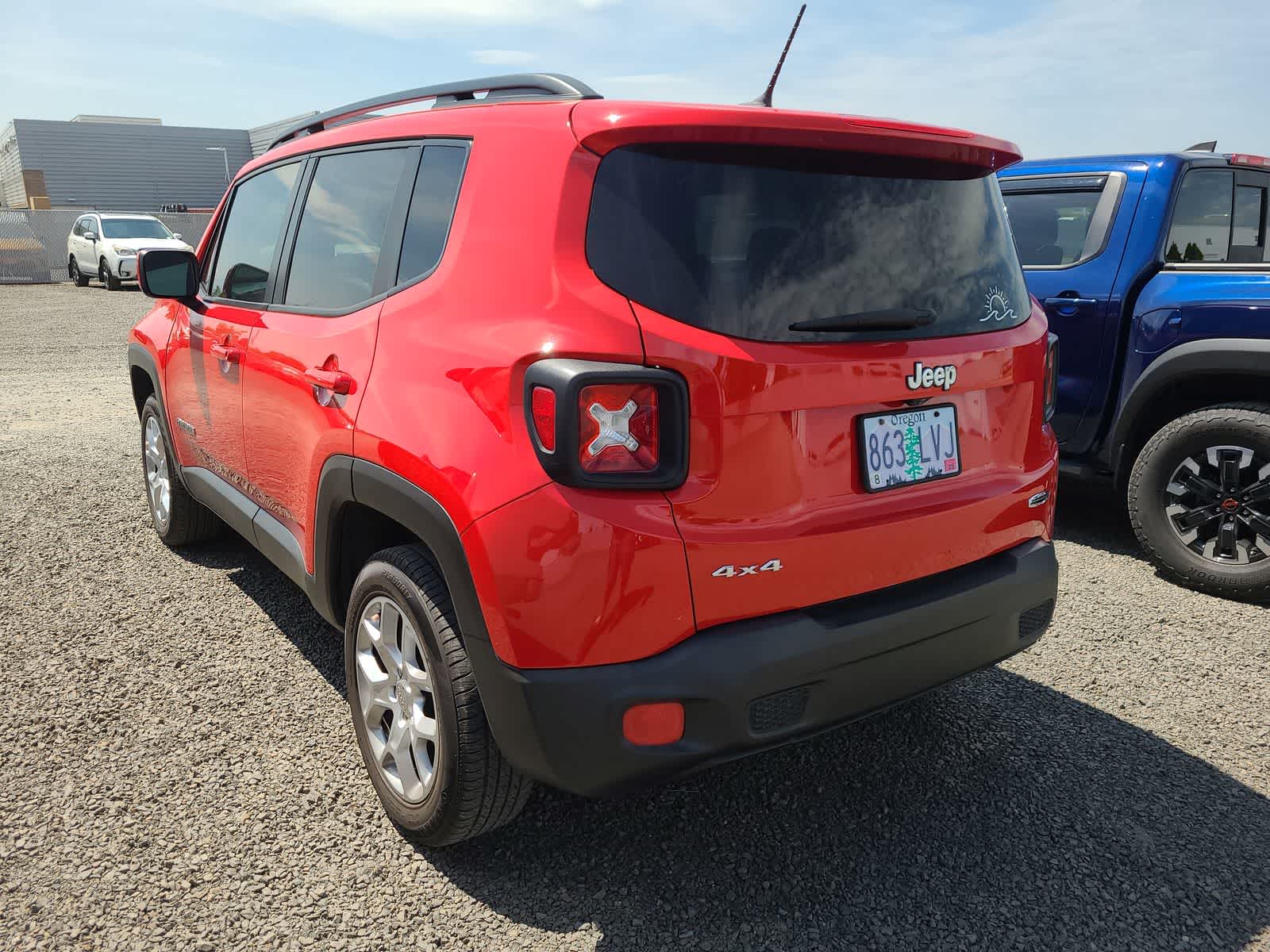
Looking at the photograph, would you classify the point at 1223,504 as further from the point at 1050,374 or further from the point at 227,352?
the point at 227,352

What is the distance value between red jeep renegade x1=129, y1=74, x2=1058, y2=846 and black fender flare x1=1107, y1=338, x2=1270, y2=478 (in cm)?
200

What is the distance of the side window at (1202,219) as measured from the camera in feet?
14.8

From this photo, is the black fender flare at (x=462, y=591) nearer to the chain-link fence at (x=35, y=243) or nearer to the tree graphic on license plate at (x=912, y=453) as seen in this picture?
the tree graphic on license plate at (x=912, y=453)

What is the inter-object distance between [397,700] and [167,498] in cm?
274

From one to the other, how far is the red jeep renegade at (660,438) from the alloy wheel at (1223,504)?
2.04m

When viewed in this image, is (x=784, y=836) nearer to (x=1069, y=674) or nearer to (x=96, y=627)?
(x=1069, y=674)

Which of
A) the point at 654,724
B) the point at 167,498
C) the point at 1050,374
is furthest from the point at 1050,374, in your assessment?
the point at 167,498

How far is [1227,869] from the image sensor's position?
237 centimetres

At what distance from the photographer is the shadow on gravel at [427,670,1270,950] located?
2.18 metres

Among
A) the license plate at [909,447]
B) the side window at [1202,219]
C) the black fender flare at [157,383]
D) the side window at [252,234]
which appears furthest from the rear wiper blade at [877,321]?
the black fender flare at [157,383]

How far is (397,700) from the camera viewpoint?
8.02ft

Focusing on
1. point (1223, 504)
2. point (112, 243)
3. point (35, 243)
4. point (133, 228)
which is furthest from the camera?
point (35, 243)

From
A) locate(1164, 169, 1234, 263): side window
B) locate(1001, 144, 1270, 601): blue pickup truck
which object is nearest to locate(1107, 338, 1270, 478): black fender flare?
locate(1001, 144, 1270, 601): blue pickup truck

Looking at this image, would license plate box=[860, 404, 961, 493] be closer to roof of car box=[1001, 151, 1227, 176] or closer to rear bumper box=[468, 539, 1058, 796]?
rear bumper box=[468, 539, 1058, 796]
